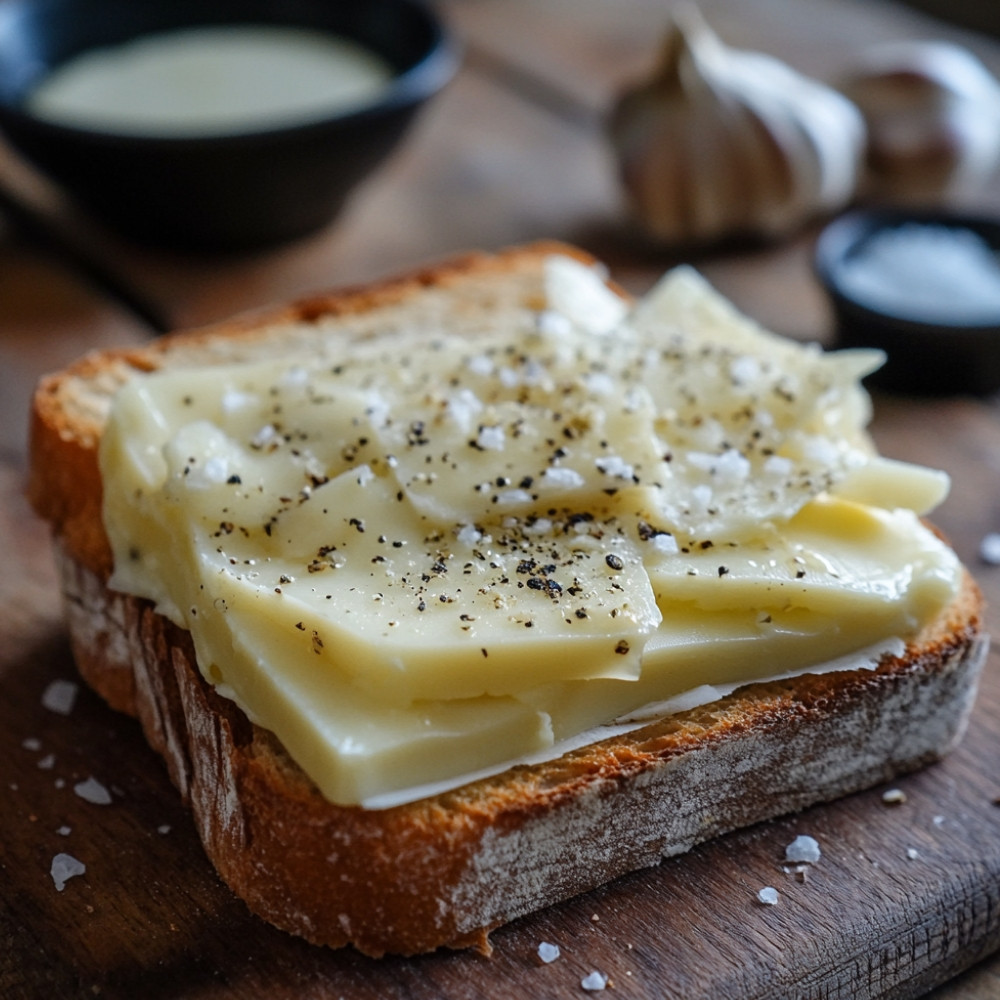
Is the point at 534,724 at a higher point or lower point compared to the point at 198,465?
lower

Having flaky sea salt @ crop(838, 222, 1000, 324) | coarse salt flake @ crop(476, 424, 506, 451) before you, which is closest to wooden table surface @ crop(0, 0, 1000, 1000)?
flaky sea salt @ crop(838, 222, 1000, 324)

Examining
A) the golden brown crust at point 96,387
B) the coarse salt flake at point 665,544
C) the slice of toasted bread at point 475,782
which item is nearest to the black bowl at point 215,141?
the golden brown crust at point 96,387

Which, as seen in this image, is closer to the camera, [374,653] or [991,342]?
[374,653]

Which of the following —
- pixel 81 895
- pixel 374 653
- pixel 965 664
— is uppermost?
pixel 374 653

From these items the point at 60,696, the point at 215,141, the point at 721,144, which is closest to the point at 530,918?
the point at 60,696

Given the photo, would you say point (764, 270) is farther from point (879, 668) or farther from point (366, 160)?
point (879, 668)

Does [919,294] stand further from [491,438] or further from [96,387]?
[96,387]

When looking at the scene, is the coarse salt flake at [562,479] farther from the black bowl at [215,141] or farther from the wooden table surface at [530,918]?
the black bowl at [215,141]

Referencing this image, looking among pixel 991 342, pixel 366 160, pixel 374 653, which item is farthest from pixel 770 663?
pixel 366 160
